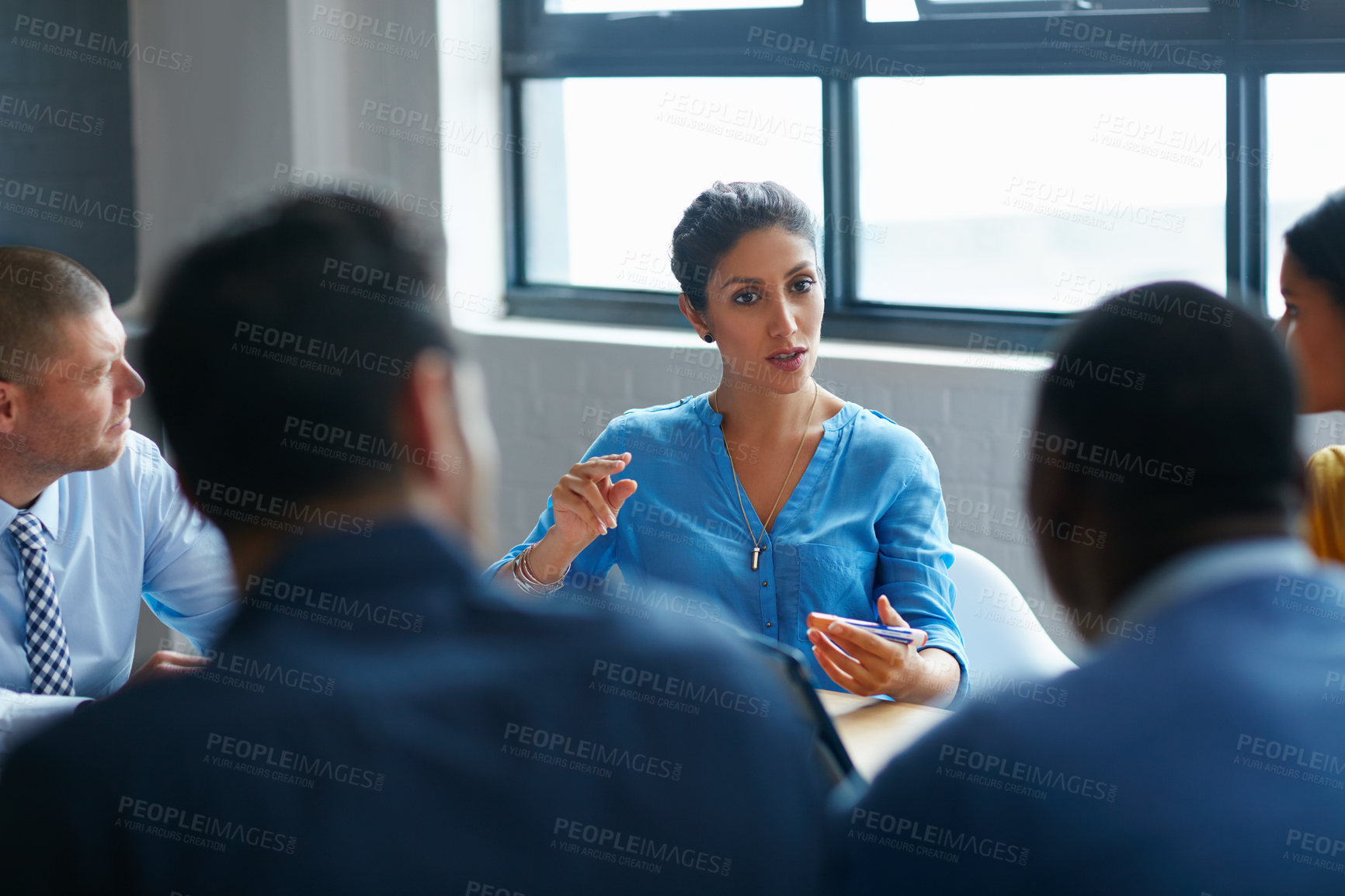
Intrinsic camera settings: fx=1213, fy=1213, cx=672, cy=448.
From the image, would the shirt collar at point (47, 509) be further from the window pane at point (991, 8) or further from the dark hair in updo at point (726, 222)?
the window pane at point (991, 8)

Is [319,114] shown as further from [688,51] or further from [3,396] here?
[3,396]

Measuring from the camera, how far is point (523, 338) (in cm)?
357

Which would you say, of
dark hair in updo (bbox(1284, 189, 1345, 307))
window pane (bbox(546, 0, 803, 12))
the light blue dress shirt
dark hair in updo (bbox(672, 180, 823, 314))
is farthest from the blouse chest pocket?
window pane (bbox(546, 0, 803, 12))

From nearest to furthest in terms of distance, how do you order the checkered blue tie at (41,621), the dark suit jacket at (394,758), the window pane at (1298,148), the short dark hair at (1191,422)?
the dark suit jacket at (394,758), the short dark hair at (1191,422), the checkered blue tie at (41,621), the window pane at (1298,148)

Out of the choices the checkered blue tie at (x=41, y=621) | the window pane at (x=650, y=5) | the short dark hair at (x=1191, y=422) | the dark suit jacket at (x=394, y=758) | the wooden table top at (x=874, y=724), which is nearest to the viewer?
the dark suit jacket at (x=394, y=758)

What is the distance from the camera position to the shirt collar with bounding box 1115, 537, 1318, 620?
2.92 ft

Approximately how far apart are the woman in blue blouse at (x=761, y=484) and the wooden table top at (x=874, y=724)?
0.15m

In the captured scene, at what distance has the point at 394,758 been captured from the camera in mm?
803

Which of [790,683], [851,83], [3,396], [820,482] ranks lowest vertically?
[790,683]

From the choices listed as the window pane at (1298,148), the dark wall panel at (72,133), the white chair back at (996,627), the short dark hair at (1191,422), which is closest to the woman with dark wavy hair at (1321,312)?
the white chair back at (996,627)

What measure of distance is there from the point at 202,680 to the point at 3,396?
1.11 meters

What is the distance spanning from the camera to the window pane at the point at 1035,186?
9.08 feet

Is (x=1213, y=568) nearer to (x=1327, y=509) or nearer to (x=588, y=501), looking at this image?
(x=1327, y=509)

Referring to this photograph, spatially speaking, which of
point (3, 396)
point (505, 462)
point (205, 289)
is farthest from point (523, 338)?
point (205, 289)
